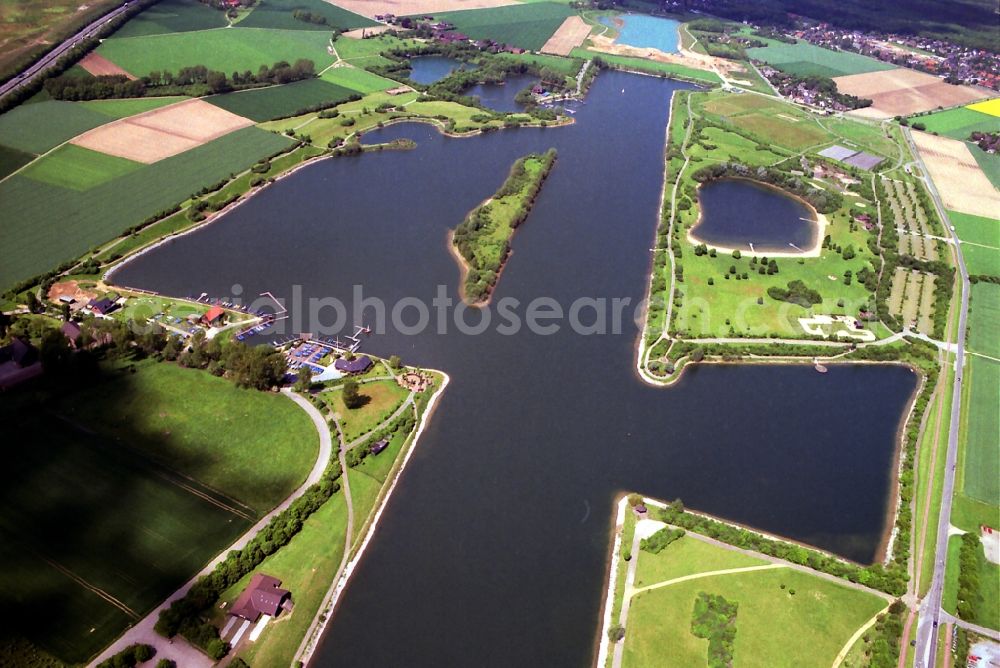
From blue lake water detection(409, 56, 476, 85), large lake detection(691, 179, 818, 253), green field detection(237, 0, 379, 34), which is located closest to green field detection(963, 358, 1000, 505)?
large lake detection(691, 179, 818, 253)

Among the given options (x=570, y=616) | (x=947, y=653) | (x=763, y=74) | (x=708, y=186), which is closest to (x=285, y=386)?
(x=570, y=616)

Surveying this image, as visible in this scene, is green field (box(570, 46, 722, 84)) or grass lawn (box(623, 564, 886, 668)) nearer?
grass lawn (box(623, 564, 886, 668))


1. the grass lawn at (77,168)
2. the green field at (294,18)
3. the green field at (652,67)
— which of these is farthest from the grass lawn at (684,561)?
the green field at (294,18)

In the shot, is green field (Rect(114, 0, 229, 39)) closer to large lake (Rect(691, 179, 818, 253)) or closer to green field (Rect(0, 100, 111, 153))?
green field (Rect(0, 100, 111, 153))

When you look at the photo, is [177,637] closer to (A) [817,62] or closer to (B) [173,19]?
(B) [173,19]

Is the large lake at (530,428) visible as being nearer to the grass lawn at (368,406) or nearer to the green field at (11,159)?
the grass lawn at (368,406)

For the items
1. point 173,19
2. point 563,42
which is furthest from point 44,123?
point 563,42
